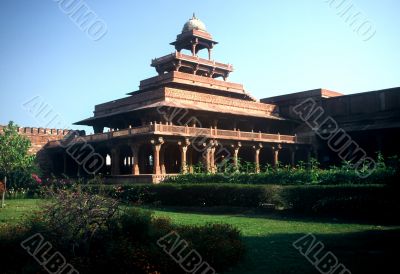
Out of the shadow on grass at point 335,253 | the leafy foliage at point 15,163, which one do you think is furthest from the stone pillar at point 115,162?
the shadow on grass at point 335,253

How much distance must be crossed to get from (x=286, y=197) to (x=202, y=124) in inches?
719

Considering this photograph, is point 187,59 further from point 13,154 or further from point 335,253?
point 335,253

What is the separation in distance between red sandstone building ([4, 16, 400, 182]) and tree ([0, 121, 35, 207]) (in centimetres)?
455

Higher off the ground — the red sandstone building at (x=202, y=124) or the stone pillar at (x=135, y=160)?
the red sandstone building at (x=202, y=124)

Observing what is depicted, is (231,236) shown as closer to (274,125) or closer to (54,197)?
(54,197)

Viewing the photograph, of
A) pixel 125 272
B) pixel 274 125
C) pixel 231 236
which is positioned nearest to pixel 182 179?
pixel 231 236

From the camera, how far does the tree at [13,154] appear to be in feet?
92.8

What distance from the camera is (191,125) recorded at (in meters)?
32.1

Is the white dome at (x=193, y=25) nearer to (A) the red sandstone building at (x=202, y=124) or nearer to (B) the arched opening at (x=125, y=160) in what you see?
(A) the red sandstone building at (x=202, y=124)

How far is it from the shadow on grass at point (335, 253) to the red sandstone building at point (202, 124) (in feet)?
49.4

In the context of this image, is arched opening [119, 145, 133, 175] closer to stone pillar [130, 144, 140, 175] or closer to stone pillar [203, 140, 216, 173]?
stone pillar [130, 144, 140, 175]

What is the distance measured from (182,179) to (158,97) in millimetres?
10658

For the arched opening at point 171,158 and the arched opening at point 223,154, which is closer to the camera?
the arched opening at point 223,154

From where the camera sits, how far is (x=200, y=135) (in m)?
28.0
